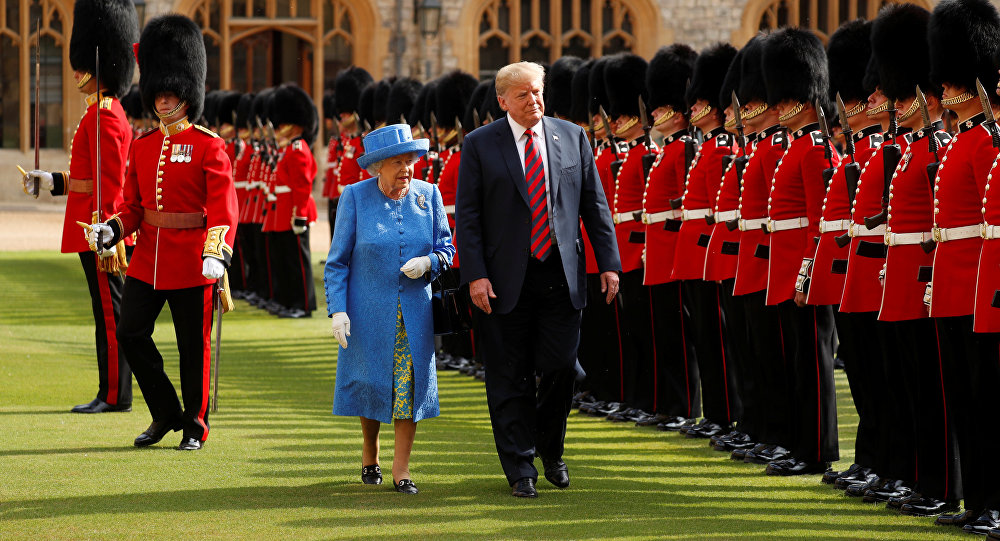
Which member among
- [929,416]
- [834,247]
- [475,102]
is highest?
[475,102]

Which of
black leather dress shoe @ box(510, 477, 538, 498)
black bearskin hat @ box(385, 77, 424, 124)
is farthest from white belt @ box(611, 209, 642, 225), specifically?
black bearskin hat @ box(385, 77, 424, 124)

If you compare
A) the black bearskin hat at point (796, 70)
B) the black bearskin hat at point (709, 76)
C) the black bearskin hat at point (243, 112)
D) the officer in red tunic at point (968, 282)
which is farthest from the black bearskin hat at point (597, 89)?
the black bearskin hat at point (243, 112)

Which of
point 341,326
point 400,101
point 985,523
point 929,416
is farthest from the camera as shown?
point 400,101

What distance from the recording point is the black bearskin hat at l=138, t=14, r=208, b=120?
22.2 feet

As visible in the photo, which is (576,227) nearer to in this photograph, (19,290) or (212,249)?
(212,249)

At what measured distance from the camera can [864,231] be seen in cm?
552

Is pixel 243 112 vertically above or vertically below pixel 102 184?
above

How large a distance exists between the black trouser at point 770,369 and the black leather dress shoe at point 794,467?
0.20 m

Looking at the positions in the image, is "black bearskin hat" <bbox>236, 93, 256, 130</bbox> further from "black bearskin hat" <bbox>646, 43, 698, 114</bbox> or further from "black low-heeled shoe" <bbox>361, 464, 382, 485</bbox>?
"black low-heeled shoe" <bbox>361, 464, 382, 485</bbox>

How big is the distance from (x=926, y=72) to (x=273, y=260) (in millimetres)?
8392

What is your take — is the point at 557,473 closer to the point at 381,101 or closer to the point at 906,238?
the point at 906,238

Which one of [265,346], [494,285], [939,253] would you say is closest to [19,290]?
[265,346]

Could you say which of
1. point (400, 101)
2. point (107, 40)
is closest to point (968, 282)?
point (107, 40)

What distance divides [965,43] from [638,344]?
2.69 metres
